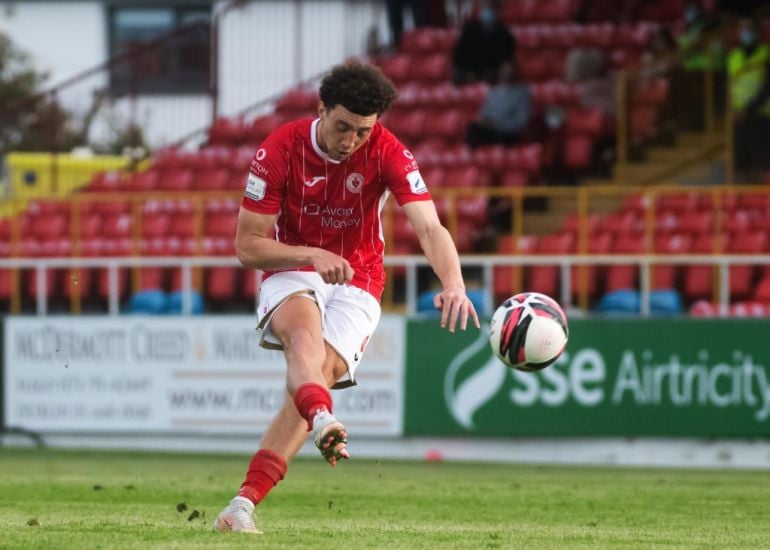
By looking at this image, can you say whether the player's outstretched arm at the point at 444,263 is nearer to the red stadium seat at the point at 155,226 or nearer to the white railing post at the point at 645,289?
the white railing post at the point at 645,289

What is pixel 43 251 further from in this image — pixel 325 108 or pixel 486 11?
pixel 325 108

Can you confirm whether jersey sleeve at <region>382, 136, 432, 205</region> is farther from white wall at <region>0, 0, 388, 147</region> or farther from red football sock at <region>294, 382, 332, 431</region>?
white wall at <region>0, 0, 388, 147</region>

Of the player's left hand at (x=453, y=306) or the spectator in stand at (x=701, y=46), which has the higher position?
the spectator in stand at (x=701, y=46)

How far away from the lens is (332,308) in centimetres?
884

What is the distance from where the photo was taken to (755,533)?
9109 mm

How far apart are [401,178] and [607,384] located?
25.5ft

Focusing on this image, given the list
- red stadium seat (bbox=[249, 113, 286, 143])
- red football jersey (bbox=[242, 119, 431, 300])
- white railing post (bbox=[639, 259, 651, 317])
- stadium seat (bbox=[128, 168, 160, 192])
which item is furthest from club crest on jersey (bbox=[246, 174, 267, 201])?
red stadium seat (bbox=[249, 113, 286, 143])

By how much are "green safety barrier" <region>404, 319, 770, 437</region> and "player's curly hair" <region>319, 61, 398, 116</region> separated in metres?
7.95

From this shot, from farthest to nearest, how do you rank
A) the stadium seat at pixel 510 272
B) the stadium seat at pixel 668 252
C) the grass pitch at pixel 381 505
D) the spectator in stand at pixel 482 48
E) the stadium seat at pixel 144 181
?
the stadium seat at pixel 144 181 → the spectator in stand at pixel 482 48 → the stadium seat at pixel 668 252 → the stadium seat at pixel 510 272 → the grass pitch at pixel 381 505

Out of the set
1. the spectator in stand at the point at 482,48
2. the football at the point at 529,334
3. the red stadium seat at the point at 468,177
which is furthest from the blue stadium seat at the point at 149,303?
the football at the point at 529,334

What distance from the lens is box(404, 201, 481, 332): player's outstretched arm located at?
27.1 ft

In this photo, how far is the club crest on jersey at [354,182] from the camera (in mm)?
8781

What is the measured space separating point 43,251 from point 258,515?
38.5 feet

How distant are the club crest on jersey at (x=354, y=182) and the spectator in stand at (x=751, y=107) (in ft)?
40.9
